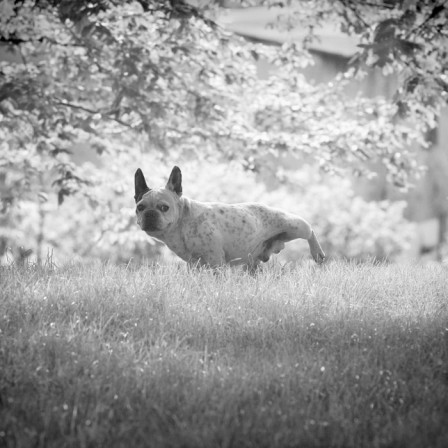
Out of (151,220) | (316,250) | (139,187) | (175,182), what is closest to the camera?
(151,220)

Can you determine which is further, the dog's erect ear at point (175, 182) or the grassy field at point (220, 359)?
the dog's erect ear at point (175, 182)

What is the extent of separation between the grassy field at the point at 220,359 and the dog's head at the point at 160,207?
557 mm

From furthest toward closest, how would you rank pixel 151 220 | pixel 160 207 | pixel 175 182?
pixel 175 182 < pixel 160 207 < pixel 151 220

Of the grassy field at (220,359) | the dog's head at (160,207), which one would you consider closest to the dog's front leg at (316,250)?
the grassy field at (220,359)

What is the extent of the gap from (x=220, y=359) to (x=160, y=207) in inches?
98.4

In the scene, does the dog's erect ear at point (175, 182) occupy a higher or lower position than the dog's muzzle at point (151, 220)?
higher

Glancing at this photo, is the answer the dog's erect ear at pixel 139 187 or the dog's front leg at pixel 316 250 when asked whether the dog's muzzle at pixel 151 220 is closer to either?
the dog's erect ear at pixel 139 187

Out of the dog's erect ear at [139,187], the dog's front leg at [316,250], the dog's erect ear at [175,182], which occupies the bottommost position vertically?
the dog's front leg at [316,250]

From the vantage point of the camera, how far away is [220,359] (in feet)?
17.0

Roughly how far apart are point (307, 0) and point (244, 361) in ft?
20.9

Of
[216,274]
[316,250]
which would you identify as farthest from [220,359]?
[316,250]

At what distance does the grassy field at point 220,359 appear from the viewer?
13.4ft

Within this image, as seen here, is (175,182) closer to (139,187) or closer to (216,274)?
(139,187)

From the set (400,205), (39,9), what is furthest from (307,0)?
(400,205)
